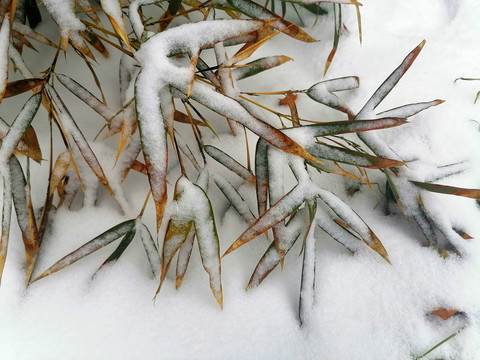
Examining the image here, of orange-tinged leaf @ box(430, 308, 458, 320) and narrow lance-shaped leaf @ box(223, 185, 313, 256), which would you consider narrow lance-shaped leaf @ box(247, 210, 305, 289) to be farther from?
orange-tinged leaf @ box(430, 308, 458, 320)

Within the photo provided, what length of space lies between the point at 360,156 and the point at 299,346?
0.29 m

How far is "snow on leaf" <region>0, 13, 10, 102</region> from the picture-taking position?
0.54m

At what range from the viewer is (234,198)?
2.28ft

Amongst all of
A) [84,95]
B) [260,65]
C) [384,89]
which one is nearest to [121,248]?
[84,95]

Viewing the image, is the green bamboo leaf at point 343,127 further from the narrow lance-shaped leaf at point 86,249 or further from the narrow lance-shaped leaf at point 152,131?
the narrow lance-shaped leaf at point 86,249

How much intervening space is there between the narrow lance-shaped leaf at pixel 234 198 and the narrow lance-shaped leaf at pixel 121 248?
153 mm

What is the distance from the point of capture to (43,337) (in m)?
0.60

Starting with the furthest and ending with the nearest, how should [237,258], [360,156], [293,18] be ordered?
1. [293,18]
2. [237,258]
3. [360,156]

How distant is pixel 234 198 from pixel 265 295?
0.53 feet

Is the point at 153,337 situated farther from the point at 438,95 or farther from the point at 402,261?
the point at 438,95

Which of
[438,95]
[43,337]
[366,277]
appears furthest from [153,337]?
[438,95]

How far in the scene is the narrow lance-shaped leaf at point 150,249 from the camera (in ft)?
2.17

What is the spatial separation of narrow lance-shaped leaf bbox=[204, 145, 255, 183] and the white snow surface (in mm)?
50

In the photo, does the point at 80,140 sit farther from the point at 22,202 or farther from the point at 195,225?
the point at 195,225
